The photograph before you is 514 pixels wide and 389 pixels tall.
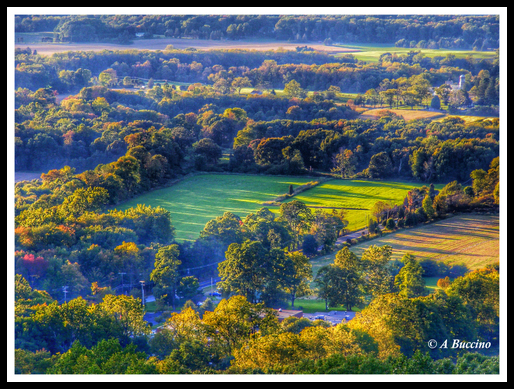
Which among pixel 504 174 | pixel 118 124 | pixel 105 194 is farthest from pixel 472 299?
pixel 118 124

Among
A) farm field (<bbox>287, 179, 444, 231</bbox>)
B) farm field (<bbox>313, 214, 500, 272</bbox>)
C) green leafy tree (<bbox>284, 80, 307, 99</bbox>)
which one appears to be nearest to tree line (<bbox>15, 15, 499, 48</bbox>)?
green leafy tree (<bbox>284, 80, 307, 99</bbox>)

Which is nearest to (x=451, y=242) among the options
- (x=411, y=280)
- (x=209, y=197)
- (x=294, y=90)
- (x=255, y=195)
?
(x=411, y=280)

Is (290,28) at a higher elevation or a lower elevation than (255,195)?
higher

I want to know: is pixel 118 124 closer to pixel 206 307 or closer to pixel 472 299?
pixel 206 307

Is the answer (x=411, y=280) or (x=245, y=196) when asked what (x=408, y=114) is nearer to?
(x=245, y=196)

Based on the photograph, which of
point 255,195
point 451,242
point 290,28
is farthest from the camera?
point 290,28

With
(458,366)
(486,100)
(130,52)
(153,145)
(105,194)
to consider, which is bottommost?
(458,366)

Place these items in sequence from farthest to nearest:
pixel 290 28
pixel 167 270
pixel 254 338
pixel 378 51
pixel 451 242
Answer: pixel 378 51, pixel 290 28, pixel 451 242, pixel 167 270, pixel 254 338
